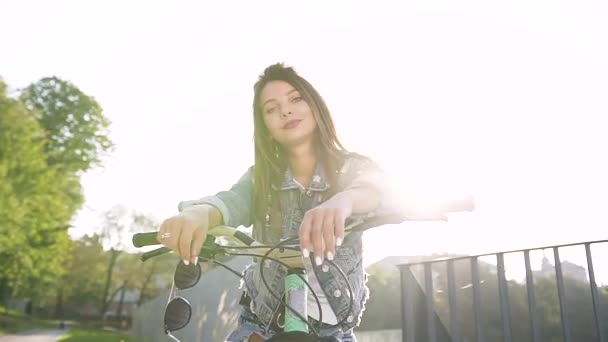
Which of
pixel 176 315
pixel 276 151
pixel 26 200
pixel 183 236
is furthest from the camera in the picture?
pixel 26 200

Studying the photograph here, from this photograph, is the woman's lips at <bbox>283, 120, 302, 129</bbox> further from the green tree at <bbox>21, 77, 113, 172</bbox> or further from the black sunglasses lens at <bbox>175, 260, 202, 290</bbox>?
the green tree at <bbox>21, 77, 113, 172</bbox>

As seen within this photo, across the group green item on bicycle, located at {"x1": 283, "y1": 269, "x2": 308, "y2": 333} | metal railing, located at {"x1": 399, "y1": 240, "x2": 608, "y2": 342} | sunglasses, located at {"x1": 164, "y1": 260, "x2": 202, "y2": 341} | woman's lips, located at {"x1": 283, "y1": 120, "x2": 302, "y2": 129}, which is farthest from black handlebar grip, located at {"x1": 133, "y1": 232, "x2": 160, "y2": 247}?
metal railing, located at {"x1": 399, "y1": 240, "x2": 608, "y2": 342}

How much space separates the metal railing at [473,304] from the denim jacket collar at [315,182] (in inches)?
79.0

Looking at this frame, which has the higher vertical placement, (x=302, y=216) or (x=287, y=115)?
(x=287, y=115)

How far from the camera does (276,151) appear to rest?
145 centimetres

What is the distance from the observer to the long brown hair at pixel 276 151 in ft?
4.45

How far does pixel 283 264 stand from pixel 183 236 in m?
0.20

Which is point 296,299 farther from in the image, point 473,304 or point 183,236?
point 473,304

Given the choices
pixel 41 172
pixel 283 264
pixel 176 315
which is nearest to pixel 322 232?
pixel 283 264

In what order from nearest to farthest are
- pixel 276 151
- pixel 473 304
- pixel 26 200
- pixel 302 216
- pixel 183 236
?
pixel 183 236
pixel 302 216
pixel 276 151
pixel 473 304
pixel 26 200

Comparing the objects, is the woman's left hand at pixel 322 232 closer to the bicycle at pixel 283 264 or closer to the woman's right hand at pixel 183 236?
the bicycle at pixel 283 264

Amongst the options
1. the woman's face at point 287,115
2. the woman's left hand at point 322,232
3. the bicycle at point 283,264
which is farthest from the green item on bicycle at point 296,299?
the woman's face at point 287,115

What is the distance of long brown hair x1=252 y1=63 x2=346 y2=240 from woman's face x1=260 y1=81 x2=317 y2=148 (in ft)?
0.06

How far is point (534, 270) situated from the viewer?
2980mm
